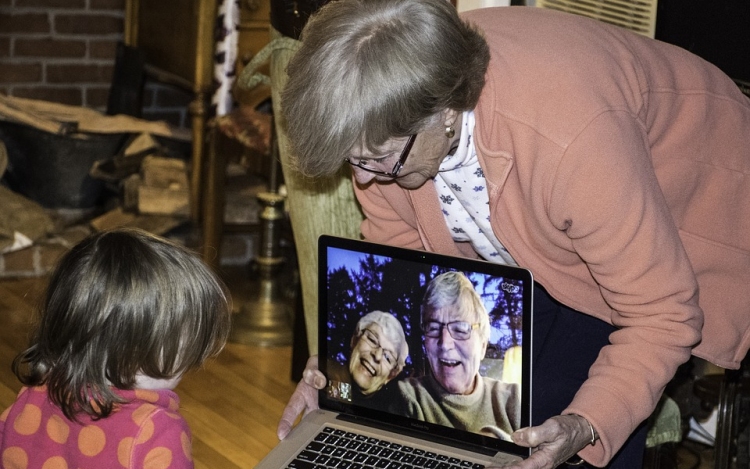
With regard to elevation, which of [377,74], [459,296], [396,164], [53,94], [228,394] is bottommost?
[228,394]

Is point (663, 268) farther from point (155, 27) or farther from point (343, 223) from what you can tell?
point (155, 27)

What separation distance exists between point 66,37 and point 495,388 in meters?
2.71

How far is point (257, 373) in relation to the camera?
2.54 meters

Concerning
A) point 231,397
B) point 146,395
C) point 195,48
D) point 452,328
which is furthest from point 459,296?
point 195,48

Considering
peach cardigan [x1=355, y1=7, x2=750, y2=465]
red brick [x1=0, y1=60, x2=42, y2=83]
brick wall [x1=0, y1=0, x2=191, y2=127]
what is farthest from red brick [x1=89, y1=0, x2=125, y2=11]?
peach cardigan [x1=355, y1=7, x2=750, y2=465]

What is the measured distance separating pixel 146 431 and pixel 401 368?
1.02 ft

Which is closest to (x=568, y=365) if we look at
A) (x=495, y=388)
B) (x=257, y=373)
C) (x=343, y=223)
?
(x=495, y=388)

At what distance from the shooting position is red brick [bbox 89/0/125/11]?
351 centimetres

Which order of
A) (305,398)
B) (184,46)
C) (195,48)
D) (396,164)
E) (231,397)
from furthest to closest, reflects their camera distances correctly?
(184,46) → (195,48) → (231,397) → (305,398) → (396,164)

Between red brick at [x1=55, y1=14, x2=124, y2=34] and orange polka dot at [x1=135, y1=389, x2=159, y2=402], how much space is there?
8.38 feet

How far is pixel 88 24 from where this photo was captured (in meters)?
3.53

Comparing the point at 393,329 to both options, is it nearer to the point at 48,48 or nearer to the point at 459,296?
the point at 459,296

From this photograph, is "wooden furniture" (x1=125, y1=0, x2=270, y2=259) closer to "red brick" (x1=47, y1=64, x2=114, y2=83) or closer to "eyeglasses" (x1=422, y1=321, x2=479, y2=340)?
"red brick" (x1=47, y1=64, x2=114, y2=83)

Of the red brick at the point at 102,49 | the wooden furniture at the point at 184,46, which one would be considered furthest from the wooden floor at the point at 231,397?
the red brick at the point at 102,49
